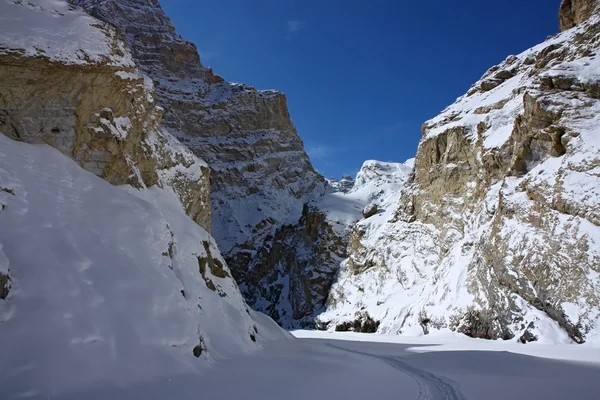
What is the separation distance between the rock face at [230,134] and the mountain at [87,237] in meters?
69.7

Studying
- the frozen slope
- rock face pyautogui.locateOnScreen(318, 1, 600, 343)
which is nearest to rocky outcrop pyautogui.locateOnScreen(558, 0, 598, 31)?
rock face pyautogui.locateOnScreen(318, 1, 600, 343)

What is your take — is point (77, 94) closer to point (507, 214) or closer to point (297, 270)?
point (507, 214)

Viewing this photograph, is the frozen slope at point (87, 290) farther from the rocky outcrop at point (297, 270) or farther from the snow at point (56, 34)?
the rocky outcrop at point (297, 270)

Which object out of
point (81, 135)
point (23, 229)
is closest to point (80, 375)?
point (23, 229)

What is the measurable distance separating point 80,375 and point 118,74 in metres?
15.6

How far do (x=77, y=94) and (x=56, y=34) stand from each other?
2697 mm

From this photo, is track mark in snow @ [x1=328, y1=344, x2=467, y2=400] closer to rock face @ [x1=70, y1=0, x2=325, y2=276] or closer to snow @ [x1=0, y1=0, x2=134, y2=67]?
snow @ [x1=0, y1=0, x2=134, y2=67]

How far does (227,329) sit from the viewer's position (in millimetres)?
17609

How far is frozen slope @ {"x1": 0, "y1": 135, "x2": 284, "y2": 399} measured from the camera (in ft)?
28.2

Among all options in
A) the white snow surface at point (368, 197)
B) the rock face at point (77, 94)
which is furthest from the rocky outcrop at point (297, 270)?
the rock face at point (77, 94)

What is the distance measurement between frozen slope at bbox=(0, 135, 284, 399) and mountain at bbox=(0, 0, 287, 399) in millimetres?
38

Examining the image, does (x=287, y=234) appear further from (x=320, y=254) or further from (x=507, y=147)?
(x=507, y=147)

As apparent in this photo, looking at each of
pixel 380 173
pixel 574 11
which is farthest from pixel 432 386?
pixel 380 173

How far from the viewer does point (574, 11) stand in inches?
1971
